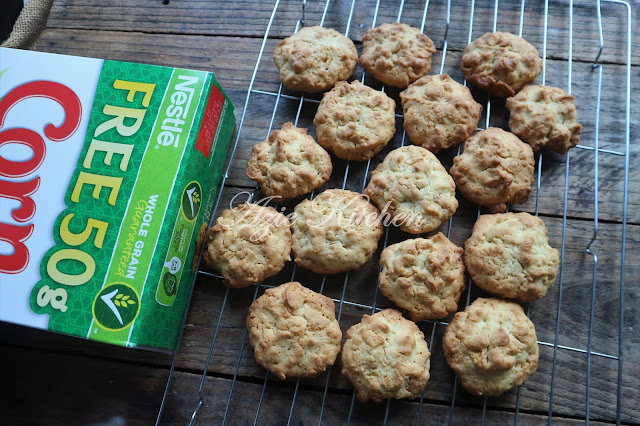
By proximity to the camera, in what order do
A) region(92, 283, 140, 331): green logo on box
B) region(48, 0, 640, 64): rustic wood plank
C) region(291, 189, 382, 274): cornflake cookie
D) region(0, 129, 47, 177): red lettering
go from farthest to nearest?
region(48, 0, 640, 64): rustic wood plank → region(291, 189, 382, 274): cornflake cookie → region(0, 129, 47, 177): red lettering → region(92, 283, 140, 331): green logo on box

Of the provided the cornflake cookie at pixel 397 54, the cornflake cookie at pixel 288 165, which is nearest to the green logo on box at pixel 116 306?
the cornflake cookie at pixel 288 165

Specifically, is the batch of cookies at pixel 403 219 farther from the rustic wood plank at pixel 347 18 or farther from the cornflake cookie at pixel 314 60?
the rustic wood plank at pixel 347 18

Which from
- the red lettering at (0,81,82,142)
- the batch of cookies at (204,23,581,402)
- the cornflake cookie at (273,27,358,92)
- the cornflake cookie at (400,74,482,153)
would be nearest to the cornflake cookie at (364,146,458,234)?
the batch of cookies at (204,23,581,402)

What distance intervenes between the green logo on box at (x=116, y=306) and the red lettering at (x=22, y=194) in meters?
0.38

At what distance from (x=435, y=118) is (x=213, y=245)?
99 centimetres

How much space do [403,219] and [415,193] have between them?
110mm

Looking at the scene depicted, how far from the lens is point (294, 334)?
5.22ft

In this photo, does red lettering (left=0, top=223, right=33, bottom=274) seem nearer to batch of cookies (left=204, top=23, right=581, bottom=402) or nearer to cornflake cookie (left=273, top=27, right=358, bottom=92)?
batch of cookies (left=204, top=23, right=581, bottom=402)

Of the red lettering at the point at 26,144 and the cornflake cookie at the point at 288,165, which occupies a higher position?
the red lettering at the point at 26,144

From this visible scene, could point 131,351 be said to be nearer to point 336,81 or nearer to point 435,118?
point 336,81

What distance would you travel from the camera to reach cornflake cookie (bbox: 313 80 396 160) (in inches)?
70.7

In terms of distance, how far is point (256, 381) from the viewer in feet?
5.61

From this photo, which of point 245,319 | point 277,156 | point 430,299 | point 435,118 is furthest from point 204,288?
point 435,118

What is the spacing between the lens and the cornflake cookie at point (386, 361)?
1.53 metres
